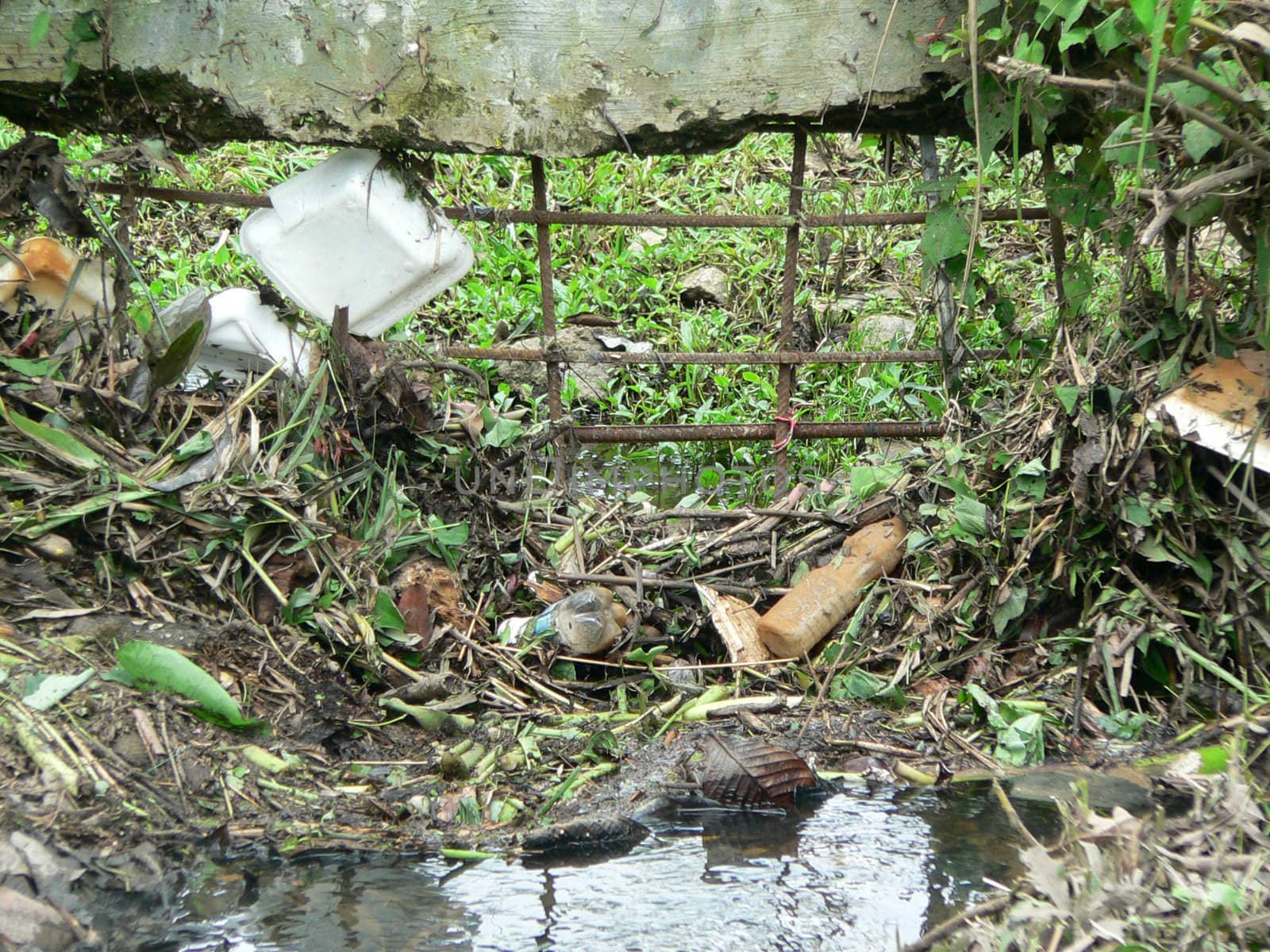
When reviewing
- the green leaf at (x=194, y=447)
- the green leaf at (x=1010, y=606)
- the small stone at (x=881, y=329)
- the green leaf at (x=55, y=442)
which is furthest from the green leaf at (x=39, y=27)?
the small stone at (x=881, y=329)

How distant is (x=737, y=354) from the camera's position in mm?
3289

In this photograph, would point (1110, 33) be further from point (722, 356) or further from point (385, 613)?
point (385, 613)

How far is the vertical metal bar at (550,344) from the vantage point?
10.7ft

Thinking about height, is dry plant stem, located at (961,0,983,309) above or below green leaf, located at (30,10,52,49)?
below

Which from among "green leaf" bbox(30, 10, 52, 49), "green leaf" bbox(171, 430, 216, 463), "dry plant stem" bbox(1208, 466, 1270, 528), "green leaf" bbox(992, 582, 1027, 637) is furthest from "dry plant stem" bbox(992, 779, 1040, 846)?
"green leaf" bbox(30, 10, 52, 49)

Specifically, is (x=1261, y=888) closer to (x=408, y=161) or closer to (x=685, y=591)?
(x=685, y=591)

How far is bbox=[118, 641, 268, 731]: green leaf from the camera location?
2.16 m

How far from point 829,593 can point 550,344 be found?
108cm

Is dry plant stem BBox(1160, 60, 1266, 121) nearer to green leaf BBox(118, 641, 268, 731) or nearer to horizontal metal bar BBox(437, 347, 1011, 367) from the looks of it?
horizontal metal bar BBox(437, 347, 1011, 367)

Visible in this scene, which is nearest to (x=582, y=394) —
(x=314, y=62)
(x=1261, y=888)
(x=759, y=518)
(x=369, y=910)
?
(x=759, y=518)

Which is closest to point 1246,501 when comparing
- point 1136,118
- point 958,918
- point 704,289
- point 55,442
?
point 1136,118

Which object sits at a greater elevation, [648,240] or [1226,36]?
[1226,36]

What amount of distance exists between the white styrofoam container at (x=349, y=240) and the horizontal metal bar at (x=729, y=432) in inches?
26.9

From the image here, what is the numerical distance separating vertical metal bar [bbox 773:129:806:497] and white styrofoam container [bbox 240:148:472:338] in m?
0.96
